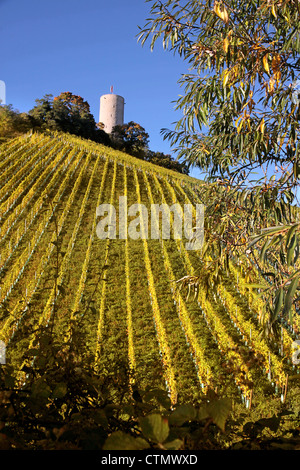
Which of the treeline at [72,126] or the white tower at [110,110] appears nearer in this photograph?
the treeline at [72,126]

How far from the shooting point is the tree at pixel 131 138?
43.5 metres

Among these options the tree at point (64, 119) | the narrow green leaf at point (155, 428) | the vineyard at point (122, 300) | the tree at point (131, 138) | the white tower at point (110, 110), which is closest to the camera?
the narrow green leaf at point (155, 428)

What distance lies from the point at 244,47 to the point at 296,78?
2.37 ft

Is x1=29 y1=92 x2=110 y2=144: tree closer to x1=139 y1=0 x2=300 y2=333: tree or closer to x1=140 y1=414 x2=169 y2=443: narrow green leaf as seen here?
x1=139 y1=0 x2=300 y2=333: tree

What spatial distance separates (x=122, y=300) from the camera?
9703 millimetres

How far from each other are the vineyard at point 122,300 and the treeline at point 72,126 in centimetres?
1508

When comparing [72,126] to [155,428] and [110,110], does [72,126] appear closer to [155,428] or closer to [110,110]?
[110,110]

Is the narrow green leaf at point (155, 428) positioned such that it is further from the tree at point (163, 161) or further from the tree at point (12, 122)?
the tree at point (163, 161)

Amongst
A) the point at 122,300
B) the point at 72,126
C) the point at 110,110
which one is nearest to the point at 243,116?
the point at 122,300

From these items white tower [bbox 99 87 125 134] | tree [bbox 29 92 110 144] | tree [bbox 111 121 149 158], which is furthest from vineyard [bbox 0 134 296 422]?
white tower [bbox 99 87 125 134]

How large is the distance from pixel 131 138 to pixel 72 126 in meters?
8.15

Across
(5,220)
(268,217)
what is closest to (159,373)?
(268,217)

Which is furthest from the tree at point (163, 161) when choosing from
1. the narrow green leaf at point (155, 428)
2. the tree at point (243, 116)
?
the narrow green leaf at point (155, 428)
